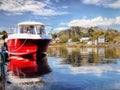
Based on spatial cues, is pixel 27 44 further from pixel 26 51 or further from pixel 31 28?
pixel 31 28

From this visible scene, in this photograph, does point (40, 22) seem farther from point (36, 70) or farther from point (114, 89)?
point (114, 89)

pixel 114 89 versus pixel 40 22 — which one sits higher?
pixel 40 22

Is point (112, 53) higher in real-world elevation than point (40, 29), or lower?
lower

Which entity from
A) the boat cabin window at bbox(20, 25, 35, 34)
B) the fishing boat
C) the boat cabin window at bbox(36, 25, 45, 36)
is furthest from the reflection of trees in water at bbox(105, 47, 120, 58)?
the boat cabin window at bbox(20, 25, 35, 34)

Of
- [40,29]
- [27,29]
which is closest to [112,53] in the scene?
[27,29]

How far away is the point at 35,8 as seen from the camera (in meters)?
6.13

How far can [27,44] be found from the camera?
23.3ft

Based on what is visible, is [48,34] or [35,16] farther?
[48,34]

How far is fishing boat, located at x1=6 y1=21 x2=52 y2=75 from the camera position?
7.02m

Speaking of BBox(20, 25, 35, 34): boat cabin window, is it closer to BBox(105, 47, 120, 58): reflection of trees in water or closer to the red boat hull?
the red boat hull

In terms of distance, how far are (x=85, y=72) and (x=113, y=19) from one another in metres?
1.19

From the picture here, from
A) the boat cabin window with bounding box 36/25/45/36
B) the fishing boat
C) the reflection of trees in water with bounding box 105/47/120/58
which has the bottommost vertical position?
the reflection of trees in water with bounding box 105/47/120/58

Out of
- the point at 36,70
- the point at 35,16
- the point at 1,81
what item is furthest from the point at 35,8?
the point at 1,81

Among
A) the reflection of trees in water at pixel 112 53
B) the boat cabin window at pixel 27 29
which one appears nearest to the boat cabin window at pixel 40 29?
the boat cabin window at pixel 27 29
